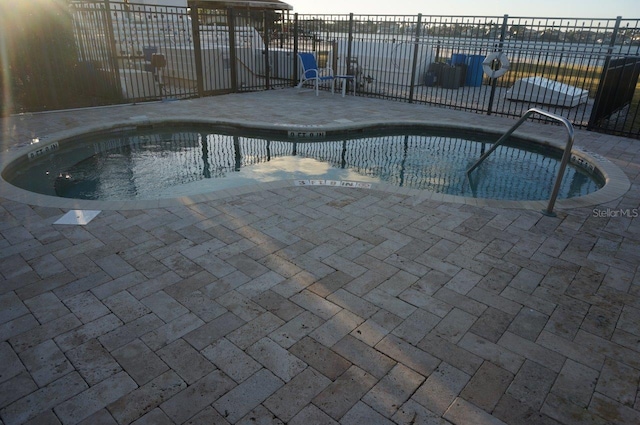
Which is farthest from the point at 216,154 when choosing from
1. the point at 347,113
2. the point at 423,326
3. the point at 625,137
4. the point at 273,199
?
the point at 625,137

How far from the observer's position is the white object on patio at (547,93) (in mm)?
11055

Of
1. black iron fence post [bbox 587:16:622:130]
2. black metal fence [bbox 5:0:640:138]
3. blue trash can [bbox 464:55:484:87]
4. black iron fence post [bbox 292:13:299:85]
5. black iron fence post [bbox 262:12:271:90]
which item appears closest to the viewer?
black iron fence post [bbox 587:16:622:130]

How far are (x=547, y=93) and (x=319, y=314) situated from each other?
36.4 ft

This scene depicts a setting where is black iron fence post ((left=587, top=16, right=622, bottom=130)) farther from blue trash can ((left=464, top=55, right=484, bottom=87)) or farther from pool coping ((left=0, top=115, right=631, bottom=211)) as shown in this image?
blue trash can ((left=464, top=55, right=484, bottom=87))

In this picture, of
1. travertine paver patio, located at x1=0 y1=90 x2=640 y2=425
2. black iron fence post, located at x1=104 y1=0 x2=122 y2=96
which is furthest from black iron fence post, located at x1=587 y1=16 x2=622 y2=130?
black iron fence post, located at x1=104 y1=0 x2=122 y2=96

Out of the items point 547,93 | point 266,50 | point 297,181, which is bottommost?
point 297,181

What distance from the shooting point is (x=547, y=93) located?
11312mm

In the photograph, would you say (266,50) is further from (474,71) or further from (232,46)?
(474,71)

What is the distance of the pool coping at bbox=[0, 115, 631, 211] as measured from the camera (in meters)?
4.55

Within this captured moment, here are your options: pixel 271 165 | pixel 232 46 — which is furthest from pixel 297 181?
pixel 232 46

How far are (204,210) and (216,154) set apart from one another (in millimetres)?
3003

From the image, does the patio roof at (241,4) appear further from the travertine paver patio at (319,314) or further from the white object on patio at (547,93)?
the travertine paver patio at (319,314)

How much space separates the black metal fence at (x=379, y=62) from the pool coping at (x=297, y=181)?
2.09m

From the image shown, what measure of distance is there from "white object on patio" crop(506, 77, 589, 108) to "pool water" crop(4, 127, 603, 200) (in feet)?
13.7
